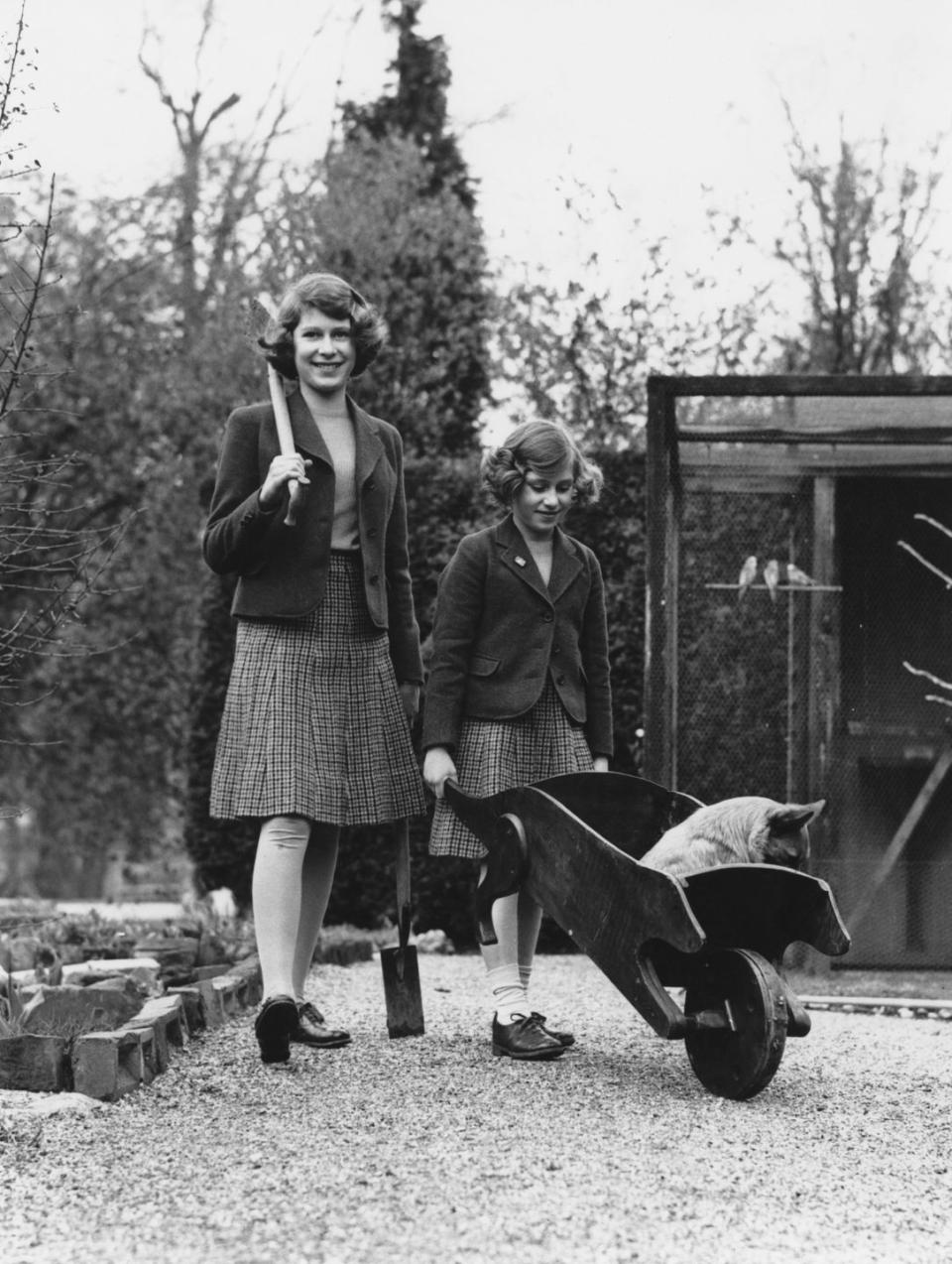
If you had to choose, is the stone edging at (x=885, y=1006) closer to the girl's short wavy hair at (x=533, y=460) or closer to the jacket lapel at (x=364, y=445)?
the girl's short wavy hair at (x=533, y=460)

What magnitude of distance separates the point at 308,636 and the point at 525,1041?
42.3 inches

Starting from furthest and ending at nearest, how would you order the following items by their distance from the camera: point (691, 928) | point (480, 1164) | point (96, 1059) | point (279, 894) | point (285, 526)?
point (285, 526) → point (279, 894) → point (96, 1059) → point (691, 928) → point (480, 1164)

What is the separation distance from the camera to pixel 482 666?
4348 mm

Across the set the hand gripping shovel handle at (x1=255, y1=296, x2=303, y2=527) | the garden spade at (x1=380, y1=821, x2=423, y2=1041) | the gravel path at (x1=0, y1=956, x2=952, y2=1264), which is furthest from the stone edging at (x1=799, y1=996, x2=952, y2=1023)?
the hand gripping shovel handle at (x1=255, y1=296, x2=303, y2=527)

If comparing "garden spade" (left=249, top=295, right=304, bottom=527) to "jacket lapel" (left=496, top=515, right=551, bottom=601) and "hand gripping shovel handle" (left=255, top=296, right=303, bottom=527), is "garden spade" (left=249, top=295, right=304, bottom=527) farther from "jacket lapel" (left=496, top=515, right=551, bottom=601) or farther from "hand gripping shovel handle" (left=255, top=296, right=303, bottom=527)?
"jacket lapel" (left=496, top=515, right=551, bottom=601)

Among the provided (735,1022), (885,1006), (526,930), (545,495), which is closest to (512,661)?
(545,495)

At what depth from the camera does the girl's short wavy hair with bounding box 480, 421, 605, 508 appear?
4.30 m

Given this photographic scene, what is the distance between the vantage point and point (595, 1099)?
142 inches

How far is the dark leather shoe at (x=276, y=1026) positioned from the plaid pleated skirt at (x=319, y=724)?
16.8 inches

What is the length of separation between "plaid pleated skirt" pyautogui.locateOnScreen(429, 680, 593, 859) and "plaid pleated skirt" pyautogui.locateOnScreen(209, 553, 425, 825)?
154 mm

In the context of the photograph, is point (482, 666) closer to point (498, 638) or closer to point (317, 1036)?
point (498, 638)

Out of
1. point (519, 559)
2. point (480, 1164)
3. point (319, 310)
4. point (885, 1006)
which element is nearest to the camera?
point (480, 1164)

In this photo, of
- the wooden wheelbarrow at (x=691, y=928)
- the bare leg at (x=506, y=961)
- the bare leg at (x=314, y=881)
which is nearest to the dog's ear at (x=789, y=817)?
the wooden wheelbarrow at (x=691, y=928)

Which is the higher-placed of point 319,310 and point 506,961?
point 319,310
